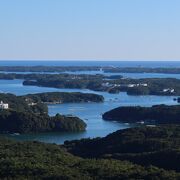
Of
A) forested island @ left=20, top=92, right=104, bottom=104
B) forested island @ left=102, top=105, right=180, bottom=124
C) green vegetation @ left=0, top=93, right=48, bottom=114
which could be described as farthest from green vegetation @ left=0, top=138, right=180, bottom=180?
forested island @ left=20, top=92, right=104, bottom=104

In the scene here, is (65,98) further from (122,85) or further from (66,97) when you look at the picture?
(122,85)

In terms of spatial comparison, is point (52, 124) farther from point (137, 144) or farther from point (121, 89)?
point (121, 89)

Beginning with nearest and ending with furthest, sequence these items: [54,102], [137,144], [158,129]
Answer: [137,144]
[158,129]
[54,102]

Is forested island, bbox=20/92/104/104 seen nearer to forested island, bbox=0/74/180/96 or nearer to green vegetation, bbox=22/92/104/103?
green vegetation, bbox=22/92/104/103

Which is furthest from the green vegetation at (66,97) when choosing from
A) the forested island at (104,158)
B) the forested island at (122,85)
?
the forested island at (104,158)

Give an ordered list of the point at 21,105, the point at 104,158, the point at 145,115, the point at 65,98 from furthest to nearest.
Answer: the point at 65,98 < the point at 21,105 < the point at 145,115 < the point at 104,158

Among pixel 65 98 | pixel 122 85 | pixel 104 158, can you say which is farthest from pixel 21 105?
pixel 122 85

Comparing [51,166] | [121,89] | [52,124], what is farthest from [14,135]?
[121,89]
